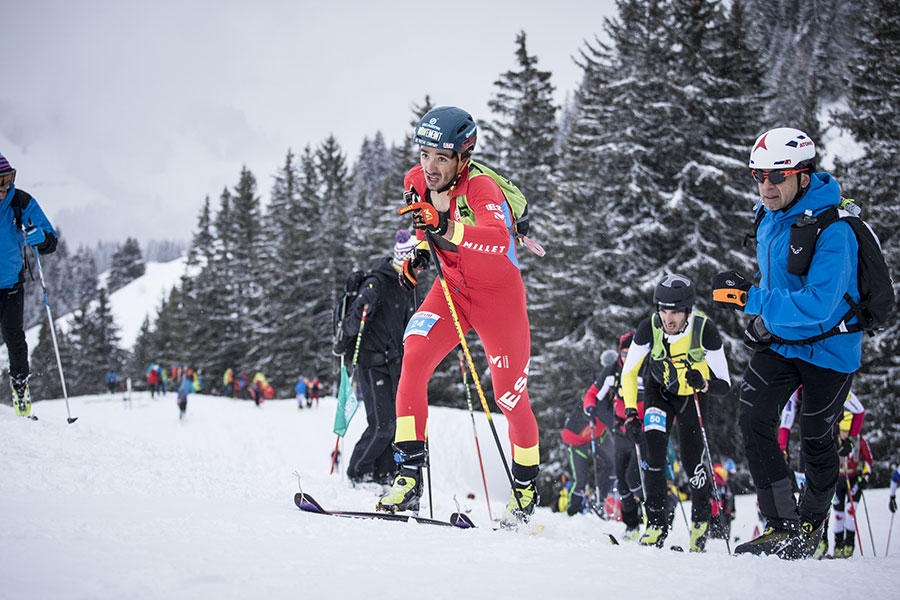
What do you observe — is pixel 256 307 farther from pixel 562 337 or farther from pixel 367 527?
pixel 367 527

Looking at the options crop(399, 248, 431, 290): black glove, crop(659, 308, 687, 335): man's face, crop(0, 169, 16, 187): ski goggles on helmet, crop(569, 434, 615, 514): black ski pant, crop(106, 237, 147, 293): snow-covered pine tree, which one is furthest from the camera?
crop(106, 237, 147, 293): snow-covered pine tree

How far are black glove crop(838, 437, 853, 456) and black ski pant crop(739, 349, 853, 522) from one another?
4177 mm

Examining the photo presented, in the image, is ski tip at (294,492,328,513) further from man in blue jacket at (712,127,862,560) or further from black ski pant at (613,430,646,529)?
black ski pant at (613,430,646,529)

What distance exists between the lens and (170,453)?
6.75 m

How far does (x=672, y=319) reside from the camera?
5176mm

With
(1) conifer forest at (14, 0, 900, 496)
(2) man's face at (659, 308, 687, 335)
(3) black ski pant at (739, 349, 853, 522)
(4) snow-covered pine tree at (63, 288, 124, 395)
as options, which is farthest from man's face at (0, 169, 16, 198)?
(4) snow-covered pine tree at (63, 288, 124, 395)

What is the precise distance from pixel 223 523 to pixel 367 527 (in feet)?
2.48

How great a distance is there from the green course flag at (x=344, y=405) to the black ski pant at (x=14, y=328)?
3682 mm

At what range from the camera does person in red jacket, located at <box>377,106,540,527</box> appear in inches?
151

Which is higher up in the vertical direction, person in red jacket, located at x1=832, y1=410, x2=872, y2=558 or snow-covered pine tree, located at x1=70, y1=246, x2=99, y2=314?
snow-covered pine tree, located at x1=70, y1=246, x2=99, y2=314

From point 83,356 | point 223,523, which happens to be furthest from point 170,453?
point 83,356

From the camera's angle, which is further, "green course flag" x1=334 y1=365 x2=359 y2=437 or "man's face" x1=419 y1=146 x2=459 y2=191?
"green course flag" x1=334 y1=365 x2=359 y2=437

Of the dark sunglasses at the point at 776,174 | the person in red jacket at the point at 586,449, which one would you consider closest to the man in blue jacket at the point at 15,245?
the dark sunglasses at the point at 776,174

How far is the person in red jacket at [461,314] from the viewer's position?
383 cm
